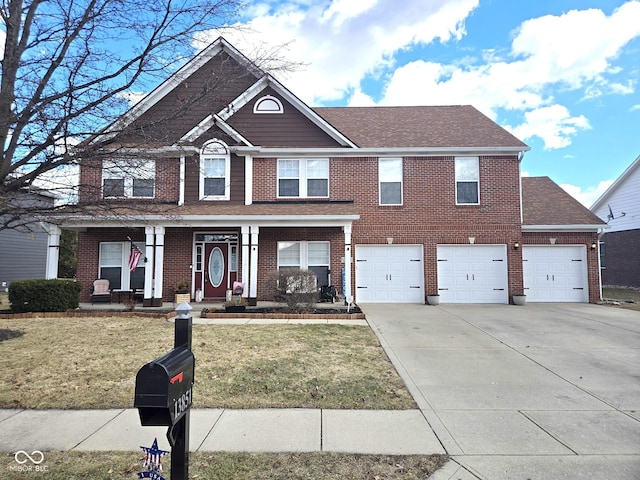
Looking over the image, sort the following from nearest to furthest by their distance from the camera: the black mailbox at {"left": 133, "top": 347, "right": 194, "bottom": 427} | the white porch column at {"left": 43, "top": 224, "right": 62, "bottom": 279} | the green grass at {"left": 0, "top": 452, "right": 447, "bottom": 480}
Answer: the black mailbox at {"left": 133, "top": 347, "right": 194, "bottom": 427} → the green grass at {"left": 0, "top": 452, "right": 447, "bottom": 480} → the white porch column at {"left": 43, "top": 224, "right": 62, "bottom": 279}

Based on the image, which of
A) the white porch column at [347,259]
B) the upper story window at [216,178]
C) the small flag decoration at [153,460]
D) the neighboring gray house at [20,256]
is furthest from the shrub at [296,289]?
the neighboring gray house at [20,256]

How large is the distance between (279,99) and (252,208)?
4648 millimetres

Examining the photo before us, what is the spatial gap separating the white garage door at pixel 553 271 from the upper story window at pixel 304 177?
8.39m

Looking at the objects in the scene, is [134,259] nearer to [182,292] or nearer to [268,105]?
[182,292]

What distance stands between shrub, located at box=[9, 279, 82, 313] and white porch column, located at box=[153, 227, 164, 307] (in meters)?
2.46

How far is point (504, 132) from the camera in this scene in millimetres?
14852

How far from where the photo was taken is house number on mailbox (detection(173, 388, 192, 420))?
1978mm

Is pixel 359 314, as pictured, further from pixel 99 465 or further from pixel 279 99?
pixel 279 99

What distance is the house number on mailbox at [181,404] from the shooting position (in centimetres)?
198

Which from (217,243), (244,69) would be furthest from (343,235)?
(244,69)

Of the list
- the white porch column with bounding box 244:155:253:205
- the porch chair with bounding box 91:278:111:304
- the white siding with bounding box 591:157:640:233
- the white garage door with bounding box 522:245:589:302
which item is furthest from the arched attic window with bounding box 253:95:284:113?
the white siding with bounding box 591:157:640:233

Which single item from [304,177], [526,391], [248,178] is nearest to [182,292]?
[248,178]

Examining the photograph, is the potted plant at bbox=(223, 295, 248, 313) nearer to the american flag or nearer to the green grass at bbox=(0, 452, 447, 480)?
the american flag

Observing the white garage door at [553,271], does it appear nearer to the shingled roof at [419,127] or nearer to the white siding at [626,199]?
the shingled roof at [419,127]
